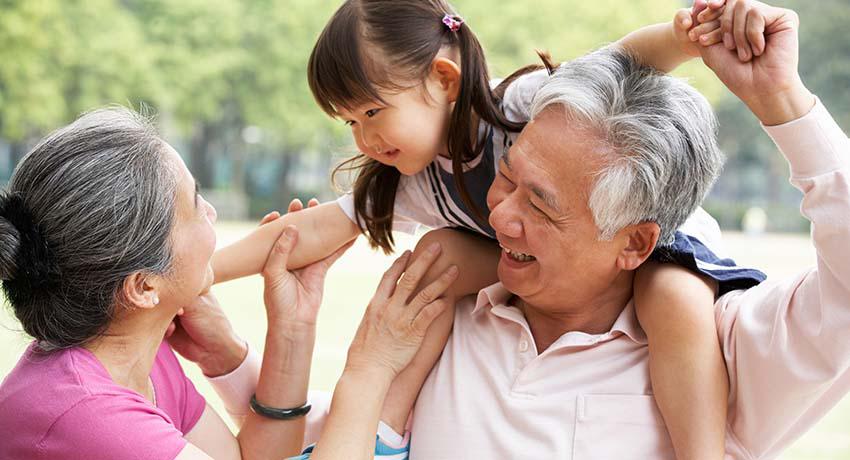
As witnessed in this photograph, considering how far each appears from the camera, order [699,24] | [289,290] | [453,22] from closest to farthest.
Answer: [699,24] < [289,290] < [453,22]

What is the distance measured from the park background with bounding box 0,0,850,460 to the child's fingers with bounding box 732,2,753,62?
1142 cm

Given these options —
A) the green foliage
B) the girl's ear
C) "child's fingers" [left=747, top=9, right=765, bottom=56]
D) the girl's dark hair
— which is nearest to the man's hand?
"child's fingers" [left=747, top=9, right=765, bottom=56]

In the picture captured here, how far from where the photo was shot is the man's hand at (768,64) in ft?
4.49

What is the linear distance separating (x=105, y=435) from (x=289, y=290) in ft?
1.91

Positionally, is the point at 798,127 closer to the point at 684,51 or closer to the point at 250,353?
the point at 684,51

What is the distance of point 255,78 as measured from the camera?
745 inches

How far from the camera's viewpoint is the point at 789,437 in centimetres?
158

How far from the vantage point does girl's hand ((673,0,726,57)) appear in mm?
1451

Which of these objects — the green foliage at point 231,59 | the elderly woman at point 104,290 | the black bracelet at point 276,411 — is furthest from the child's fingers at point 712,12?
the green foliage at point 231,59

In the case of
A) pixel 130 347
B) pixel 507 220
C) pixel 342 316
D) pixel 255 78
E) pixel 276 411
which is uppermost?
pixel 507 220

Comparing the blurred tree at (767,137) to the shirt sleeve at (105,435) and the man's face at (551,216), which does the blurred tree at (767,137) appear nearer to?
the man's face at (551,216)

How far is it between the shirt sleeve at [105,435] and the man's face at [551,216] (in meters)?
0.62

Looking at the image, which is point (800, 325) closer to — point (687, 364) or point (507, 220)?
point (687, 364)

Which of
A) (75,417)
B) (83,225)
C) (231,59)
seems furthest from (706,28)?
(231,59)
